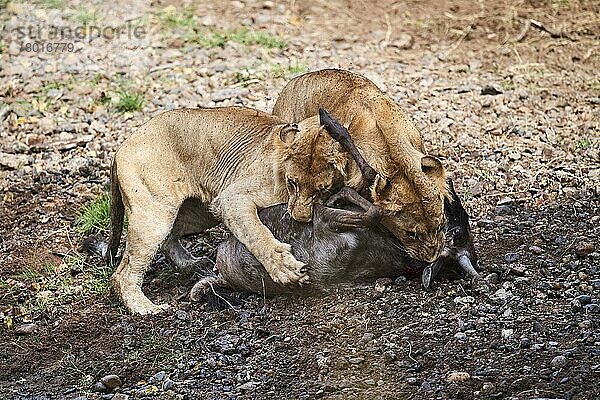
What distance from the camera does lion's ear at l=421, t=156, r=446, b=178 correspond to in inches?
237

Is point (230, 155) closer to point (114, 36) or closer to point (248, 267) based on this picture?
point (248, 267)

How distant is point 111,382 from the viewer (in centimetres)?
550

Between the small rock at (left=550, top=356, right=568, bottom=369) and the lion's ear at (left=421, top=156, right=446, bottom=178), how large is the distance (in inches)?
59.8

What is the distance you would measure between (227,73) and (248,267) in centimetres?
418

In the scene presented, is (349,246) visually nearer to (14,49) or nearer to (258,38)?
(258,38)

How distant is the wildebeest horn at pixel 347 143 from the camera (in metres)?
5.80

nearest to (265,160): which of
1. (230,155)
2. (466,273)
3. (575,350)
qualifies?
(230,155)

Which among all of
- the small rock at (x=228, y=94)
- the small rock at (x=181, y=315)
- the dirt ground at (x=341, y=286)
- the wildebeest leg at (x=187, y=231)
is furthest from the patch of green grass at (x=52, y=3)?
the small rock at (x=181, y=315)

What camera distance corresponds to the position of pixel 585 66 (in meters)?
9.86

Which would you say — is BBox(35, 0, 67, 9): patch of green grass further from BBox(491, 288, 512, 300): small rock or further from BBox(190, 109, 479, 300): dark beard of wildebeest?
BBox(491, 288, 512, 300): small rock

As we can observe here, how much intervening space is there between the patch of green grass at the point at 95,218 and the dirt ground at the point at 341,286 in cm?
11

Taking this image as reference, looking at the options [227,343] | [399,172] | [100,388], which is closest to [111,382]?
[100,388]

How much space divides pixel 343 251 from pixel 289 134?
2.75 ft

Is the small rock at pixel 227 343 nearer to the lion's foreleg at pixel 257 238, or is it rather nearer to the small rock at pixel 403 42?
the lion's foreleg at pixel 257 238
